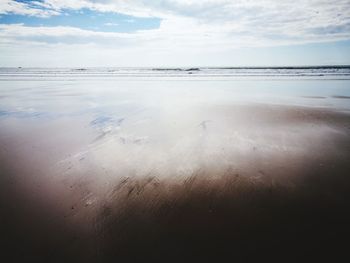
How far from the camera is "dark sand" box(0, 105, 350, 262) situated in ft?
9.62

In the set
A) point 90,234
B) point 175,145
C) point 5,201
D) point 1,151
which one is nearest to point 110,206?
point 90,234

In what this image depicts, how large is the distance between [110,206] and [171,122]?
5371 mm

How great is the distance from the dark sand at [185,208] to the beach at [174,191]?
2 centimetres

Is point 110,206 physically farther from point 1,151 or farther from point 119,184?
point 1,151

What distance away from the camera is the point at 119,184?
451 centimetres

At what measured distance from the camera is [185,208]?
3822 millimetres

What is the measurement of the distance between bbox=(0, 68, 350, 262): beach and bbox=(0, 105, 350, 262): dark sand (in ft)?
0.06

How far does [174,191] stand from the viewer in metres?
4.29

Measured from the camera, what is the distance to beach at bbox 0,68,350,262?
118 inches

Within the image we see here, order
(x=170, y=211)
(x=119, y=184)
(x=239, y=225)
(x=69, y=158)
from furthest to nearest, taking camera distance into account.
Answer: (x=69, y=158)
(x=119, y=184)
(x=170, y=211)
(x=239, y=225)

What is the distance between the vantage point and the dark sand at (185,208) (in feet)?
9.62

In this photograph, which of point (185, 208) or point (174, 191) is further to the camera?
point (174, 191)

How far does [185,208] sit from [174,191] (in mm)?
530

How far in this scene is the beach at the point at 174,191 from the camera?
9.83ft
